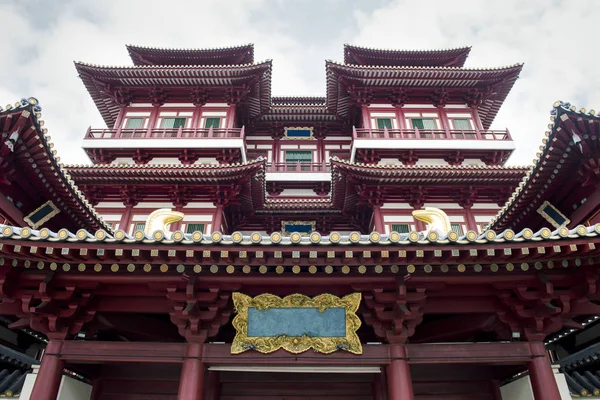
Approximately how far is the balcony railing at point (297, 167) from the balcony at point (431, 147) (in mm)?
3000

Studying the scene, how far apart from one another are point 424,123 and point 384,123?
219 cm

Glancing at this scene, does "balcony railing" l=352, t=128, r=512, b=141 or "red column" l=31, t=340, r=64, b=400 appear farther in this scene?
"balcony railing" l=352, t=128, r=512, b=141

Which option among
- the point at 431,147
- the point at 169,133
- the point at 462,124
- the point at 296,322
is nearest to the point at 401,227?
the point at 431,147

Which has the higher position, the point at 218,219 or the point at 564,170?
the point at 218,219

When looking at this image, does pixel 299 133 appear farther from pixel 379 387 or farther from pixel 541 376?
pixel 541 376

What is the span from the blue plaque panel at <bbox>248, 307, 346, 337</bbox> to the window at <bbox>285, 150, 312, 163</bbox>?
18268 millimetres

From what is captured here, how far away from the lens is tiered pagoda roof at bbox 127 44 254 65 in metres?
23.9

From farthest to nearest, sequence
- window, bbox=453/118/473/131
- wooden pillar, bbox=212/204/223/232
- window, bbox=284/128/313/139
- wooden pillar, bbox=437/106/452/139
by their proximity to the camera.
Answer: window, bbox=284/128/313/139
window, bbox=453/118/473/131
wooden pillar, bbox=437/106/452/139
wooden pillar, bbox=212/204/223/232

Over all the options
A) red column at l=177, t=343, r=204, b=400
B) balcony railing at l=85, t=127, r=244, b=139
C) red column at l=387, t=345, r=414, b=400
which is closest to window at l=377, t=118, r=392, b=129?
balcony railing at l=85, t=127, r=244, b=139

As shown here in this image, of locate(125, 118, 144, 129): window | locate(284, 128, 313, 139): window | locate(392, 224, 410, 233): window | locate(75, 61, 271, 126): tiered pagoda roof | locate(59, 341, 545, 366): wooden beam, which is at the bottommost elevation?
locate(59, 341, 545, 366): wooden beam

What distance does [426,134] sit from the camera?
2094 cm

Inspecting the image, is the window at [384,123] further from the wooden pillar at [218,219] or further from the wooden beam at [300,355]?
the wooden beam at [300,355]

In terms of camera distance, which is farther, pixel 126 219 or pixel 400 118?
pixel 400 118

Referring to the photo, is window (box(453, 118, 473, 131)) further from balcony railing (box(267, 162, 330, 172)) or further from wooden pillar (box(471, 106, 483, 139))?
balcony railing (box(267, 162, 330, 172))
